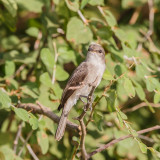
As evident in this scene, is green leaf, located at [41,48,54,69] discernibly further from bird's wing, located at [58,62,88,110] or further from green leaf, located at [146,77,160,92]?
green leaf, located at [146,77,160,92]

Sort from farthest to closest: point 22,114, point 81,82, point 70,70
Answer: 1. point 70,70
2. point 81,82
3. point 22,114

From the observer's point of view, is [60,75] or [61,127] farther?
[60,75]

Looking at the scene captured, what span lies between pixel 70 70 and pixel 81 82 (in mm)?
1540

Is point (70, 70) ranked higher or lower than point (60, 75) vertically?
lower

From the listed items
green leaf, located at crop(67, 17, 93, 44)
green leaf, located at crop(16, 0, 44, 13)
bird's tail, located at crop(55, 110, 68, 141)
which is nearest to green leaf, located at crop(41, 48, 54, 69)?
green leaf, located at crop(67, 17, 93, 44)

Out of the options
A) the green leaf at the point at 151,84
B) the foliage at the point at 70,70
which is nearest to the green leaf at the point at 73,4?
the foliage at the point at 70,70

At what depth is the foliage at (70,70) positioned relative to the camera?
328cm

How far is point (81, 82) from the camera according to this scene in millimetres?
3328

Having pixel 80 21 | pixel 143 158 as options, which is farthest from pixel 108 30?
pixel 143 158

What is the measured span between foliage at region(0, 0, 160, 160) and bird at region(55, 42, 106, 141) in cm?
13

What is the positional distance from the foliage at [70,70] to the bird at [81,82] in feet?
0.43

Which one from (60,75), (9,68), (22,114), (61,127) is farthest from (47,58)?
(22,114)

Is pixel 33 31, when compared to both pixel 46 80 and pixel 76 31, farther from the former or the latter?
pixel 46 80

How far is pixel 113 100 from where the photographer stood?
8.88 ft
